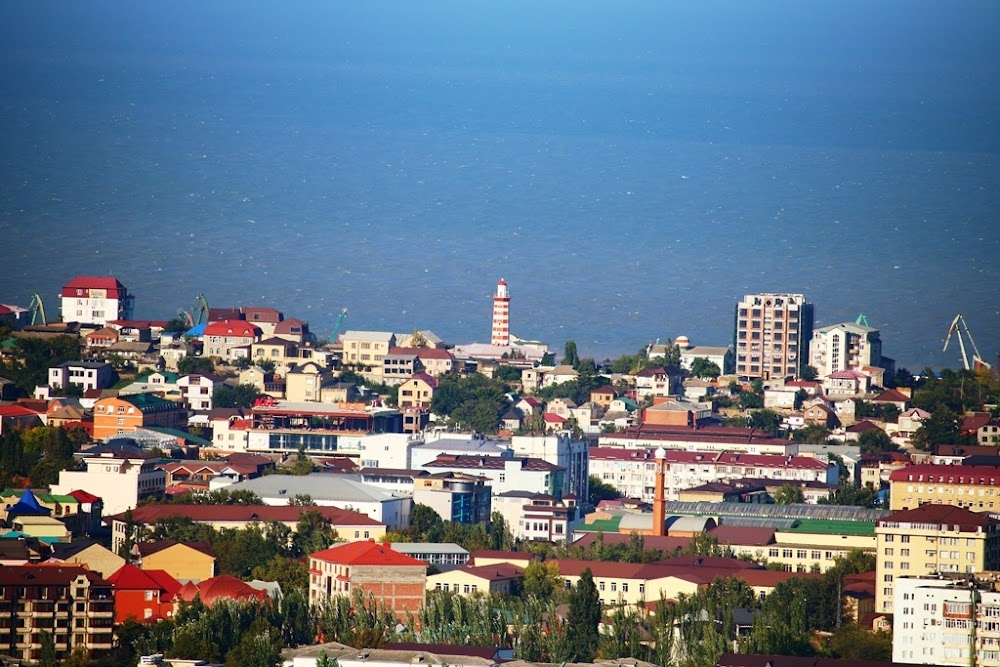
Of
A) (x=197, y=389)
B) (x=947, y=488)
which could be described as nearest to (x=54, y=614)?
(x=947, y=488)

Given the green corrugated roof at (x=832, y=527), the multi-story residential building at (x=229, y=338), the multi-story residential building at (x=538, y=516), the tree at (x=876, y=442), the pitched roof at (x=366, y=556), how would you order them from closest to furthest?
the pitched roof at (x=366, y=556) < the green corrugated roof at (x=832, y=527) < the multi-story residential building at (x=538, y=516) < the tree at (x=876, y=442) < the multi-story residential building at (x=229, y=338)

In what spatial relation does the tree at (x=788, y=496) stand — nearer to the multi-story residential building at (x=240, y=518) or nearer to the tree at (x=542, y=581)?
the multi-story residential building at (x=240, y=518)

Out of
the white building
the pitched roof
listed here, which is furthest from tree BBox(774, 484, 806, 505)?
the pitched roof

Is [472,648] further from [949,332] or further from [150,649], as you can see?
[949,332]

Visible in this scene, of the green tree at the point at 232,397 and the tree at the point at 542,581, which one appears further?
the green tree at the point at 232,397

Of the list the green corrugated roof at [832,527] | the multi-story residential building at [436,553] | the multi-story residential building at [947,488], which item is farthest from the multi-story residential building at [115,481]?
the multi-story residential building at [947,488]

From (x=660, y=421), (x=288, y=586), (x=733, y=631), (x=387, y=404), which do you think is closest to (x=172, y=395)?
(x=387, y=404)

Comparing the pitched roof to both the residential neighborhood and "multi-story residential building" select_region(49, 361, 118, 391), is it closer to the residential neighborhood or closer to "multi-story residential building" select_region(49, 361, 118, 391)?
the residential neighborhood
